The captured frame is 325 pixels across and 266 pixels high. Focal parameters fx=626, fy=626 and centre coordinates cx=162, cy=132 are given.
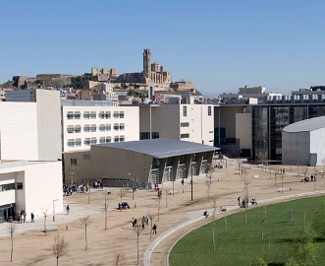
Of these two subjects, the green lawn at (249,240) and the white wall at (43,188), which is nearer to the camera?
the green lawn at (249,240)

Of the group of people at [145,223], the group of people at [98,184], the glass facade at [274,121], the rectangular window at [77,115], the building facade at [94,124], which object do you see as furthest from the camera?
the glass facade at [274,121]

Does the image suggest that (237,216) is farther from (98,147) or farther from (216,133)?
(216,133)

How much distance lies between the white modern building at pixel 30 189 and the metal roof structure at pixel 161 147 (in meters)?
22.2

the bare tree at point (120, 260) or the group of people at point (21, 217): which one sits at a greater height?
the bare tree at point (120, 260)

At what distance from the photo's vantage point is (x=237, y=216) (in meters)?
52.2

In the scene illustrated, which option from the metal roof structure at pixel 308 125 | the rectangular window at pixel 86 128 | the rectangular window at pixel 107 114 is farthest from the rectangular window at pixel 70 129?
the metal roof structure at pixel 308 125

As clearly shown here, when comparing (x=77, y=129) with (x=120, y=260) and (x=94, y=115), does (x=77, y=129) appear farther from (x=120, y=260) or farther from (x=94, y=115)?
(x=120, y=260)

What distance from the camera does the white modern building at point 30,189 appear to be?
175ft

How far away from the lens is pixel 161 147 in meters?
83.8

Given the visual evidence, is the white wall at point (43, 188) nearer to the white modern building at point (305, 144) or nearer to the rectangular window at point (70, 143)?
the rectangular window at point (70, 143)

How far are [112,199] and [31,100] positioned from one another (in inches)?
719

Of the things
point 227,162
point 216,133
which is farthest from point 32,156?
point 216,133

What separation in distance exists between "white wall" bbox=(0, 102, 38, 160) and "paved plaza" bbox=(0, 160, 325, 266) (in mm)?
7201

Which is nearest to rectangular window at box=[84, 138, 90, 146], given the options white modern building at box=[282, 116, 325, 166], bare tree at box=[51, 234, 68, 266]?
white modern building at box=[282, 116, 325, 166]
